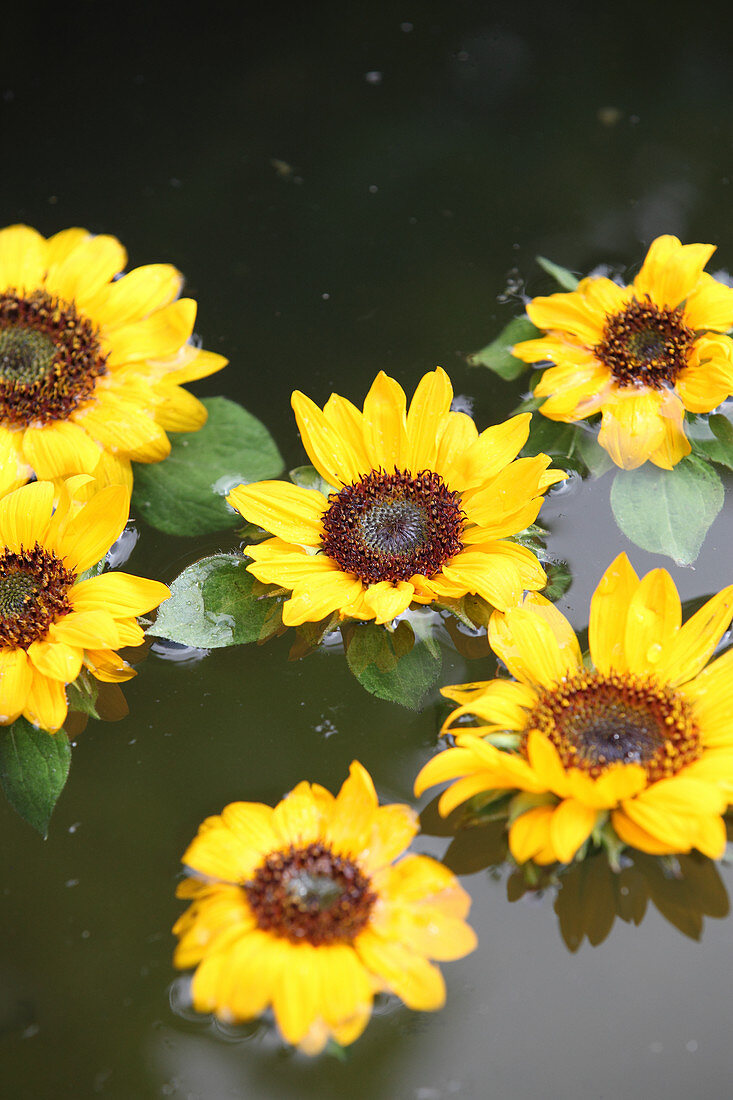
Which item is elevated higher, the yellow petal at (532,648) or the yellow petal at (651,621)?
the yellow petal at (651,621)

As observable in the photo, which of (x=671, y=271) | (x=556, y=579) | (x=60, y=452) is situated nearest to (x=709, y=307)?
(x=671, y=271)

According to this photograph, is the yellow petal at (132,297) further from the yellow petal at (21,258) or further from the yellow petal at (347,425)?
the yellow petal at (347,425)

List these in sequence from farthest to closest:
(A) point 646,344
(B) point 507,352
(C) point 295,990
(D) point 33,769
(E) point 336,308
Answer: (E) point 336,308
(B) point 507,352
(A) point 646,344
(D) point 33,769
(C) point 295,990

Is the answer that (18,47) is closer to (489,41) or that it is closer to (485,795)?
(489,41)

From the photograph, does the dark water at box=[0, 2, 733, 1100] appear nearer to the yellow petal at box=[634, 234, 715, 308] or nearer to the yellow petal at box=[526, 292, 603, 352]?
the yellow petal at box=[526, 292, 603, 352]

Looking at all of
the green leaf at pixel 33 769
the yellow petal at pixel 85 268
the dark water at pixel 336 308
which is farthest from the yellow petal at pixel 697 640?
the yellow petal at pixel 85 268

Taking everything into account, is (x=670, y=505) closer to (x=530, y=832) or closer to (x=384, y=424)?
(x=384, y=424)

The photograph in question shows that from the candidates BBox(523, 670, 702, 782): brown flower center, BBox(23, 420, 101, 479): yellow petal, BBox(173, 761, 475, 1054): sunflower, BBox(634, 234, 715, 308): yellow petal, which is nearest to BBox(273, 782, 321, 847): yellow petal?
BBox(173, 761, 475, 1054): sunflower
